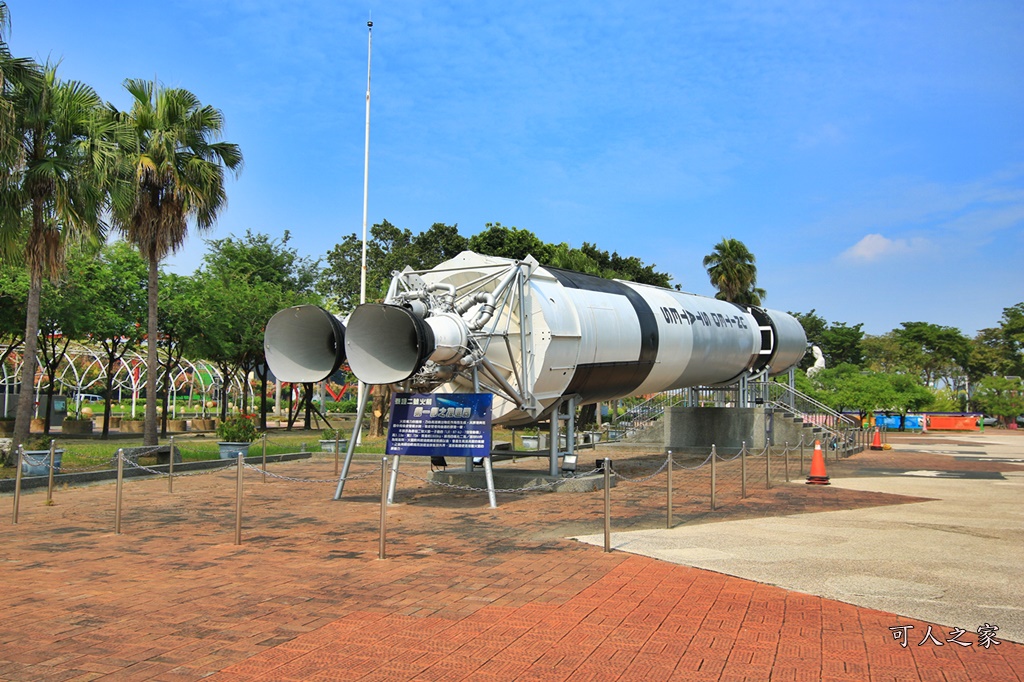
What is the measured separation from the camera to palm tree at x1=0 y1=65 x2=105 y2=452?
1750cm

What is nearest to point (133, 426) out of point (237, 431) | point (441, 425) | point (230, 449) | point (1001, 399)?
point (237, 431)

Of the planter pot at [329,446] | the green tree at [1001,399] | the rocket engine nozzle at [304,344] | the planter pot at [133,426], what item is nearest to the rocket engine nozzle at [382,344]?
the rocket engine nozzle at [304,344]

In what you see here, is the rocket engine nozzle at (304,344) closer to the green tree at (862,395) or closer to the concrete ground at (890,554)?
the concrete ground at (890,554)

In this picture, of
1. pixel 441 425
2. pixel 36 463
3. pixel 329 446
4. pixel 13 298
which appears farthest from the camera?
pixel 13 298

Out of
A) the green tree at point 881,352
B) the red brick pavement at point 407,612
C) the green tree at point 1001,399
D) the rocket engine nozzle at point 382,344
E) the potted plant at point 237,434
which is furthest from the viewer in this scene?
the green tree at point 881,352

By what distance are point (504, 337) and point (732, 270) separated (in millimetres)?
29000

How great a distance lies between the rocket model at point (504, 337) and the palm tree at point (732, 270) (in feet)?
73.8

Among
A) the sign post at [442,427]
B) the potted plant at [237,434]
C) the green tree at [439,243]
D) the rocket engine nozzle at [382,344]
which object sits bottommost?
the potted plant at [237,434]

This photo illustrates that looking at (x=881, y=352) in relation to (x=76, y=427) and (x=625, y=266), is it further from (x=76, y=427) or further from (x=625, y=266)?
(x=76, y=427)

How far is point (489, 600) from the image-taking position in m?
7.15

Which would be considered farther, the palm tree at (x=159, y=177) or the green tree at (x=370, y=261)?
the green tree at (x=370, y=261)

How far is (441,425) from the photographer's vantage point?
1367 cm

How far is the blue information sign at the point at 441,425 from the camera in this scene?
13422 mm

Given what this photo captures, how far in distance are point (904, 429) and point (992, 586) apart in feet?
177
